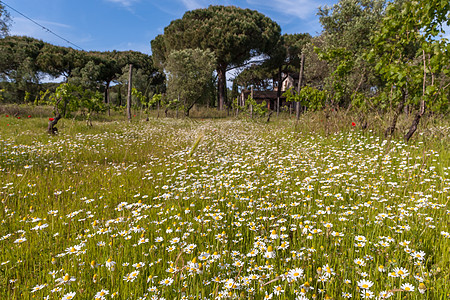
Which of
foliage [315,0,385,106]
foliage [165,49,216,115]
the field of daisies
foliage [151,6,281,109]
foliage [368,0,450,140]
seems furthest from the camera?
foliage [151,6,281,109]

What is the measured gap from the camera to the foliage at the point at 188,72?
33375 millimetres

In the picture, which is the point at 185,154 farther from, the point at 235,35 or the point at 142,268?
the point at 235,35

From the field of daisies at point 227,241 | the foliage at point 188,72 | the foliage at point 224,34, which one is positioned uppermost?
the foliage at point 224,34

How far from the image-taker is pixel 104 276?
209 cm

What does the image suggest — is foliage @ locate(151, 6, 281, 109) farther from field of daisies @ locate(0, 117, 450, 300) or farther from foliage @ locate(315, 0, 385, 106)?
field of daisies @ locate(0, 117, 450, 300)

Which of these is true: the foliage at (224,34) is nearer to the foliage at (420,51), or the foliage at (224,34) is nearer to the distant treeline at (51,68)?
the distant treeline at (51,68)

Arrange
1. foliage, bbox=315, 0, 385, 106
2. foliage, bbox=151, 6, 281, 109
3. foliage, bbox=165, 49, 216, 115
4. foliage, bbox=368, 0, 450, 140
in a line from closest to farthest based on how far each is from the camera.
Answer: foliage, bbox=368, 0, 450, 140 → foliage, bbox=315, 0, 385, 106 → foliage, bbox=165, 49, 216, 115 → foliage, bbox=151, 6, 281, 109

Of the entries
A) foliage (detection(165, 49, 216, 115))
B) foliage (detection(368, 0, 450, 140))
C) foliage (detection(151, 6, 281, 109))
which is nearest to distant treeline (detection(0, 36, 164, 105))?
foliage (detection(165, 49, 216, 115))

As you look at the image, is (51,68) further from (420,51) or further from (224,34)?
(420,51)

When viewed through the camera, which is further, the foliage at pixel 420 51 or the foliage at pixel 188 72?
the foliage at pixel 188 72

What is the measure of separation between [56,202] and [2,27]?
27.6 meters

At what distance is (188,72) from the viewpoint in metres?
34.0

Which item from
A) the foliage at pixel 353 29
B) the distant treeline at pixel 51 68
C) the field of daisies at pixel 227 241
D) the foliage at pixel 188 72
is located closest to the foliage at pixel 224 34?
the foliage at pixel 188 72

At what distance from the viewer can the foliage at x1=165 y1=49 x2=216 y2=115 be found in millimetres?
33375
